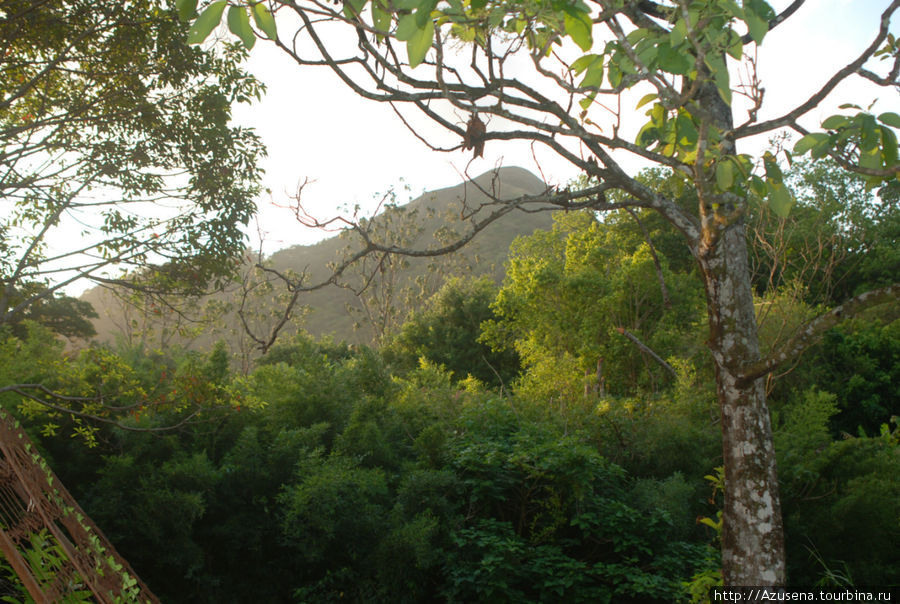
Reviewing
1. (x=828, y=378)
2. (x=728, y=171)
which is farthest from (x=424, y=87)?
(x=828, y=378)

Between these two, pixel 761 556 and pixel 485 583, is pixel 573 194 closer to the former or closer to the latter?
pixel 761 556

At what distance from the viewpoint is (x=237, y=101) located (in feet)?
19.2

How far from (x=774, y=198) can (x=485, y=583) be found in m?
3.31

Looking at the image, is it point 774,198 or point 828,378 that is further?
point 828,378

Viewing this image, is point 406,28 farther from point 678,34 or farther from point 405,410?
point 405,410

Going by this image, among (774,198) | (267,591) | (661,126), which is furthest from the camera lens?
(267,591)

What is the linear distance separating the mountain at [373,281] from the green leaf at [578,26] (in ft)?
19.7

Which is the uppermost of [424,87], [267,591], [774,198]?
[424,87]

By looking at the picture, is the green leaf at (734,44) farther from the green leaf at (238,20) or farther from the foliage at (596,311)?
the foliage at (596,311)

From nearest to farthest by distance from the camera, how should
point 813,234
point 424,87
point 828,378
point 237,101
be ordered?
point 424,87
point 237,101
point 828,378
point 813,234

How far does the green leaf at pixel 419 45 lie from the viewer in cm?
147

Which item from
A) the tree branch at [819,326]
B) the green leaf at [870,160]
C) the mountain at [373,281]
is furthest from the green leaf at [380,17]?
the mountain at [373,281]

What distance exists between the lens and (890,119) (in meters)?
1.67

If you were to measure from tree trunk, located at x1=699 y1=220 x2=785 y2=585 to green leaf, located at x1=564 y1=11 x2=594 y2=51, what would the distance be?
99 centimetres
